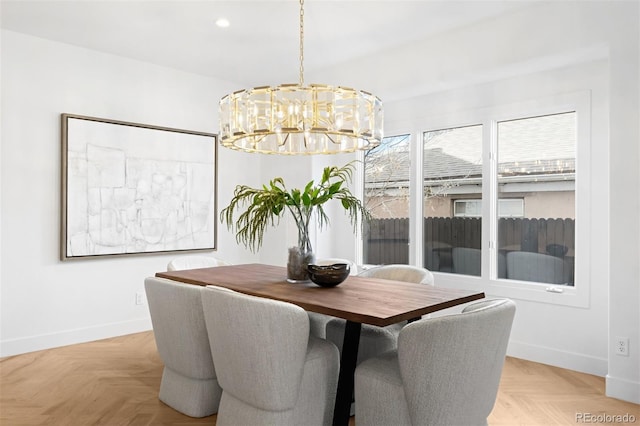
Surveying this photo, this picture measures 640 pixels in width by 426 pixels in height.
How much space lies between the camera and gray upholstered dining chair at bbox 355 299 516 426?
1.79 m

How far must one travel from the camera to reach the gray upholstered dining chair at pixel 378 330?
2.80 m

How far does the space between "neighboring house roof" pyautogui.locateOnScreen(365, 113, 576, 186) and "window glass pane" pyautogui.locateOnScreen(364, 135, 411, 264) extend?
10 mm

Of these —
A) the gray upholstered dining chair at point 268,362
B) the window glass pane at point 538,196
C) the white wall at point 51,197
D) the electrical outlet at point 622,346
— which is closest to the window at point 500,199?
the window glass pane at point 538,196

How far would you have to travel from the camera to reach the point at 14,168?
3820 millimetres

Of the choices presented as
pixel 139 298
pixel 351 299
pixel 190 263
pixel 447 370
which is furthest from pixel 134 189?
pixel 447 370

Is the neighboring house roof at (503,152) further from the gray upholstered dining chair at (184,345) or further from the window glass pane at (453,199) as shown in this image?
the gray upholstered dining chair at (184,345)

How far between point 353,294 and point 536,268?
206cm

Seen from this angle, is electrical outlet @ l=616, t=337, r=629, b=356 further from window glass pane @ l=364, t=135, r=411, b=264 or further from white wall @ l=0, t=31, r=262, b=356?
white wall @ l=0, t=31, r=262, b=356

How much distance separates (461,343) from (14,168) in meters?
3.73

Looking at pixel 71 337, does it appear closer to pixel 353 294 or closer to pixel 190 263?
pixel 190 263

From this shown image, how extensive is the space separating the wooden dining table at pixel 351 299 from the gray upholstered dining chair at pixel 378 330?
0.28m

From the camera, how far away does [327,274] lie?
105 inches

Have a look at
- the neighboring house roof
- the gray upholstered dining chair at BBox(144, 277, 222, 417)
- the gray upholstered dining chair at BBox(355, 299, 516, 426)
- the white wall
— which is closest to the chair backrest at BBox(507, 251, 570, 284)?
the neighboring house roof

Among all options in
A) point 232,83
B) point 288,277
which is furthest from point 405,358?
point 232,83
